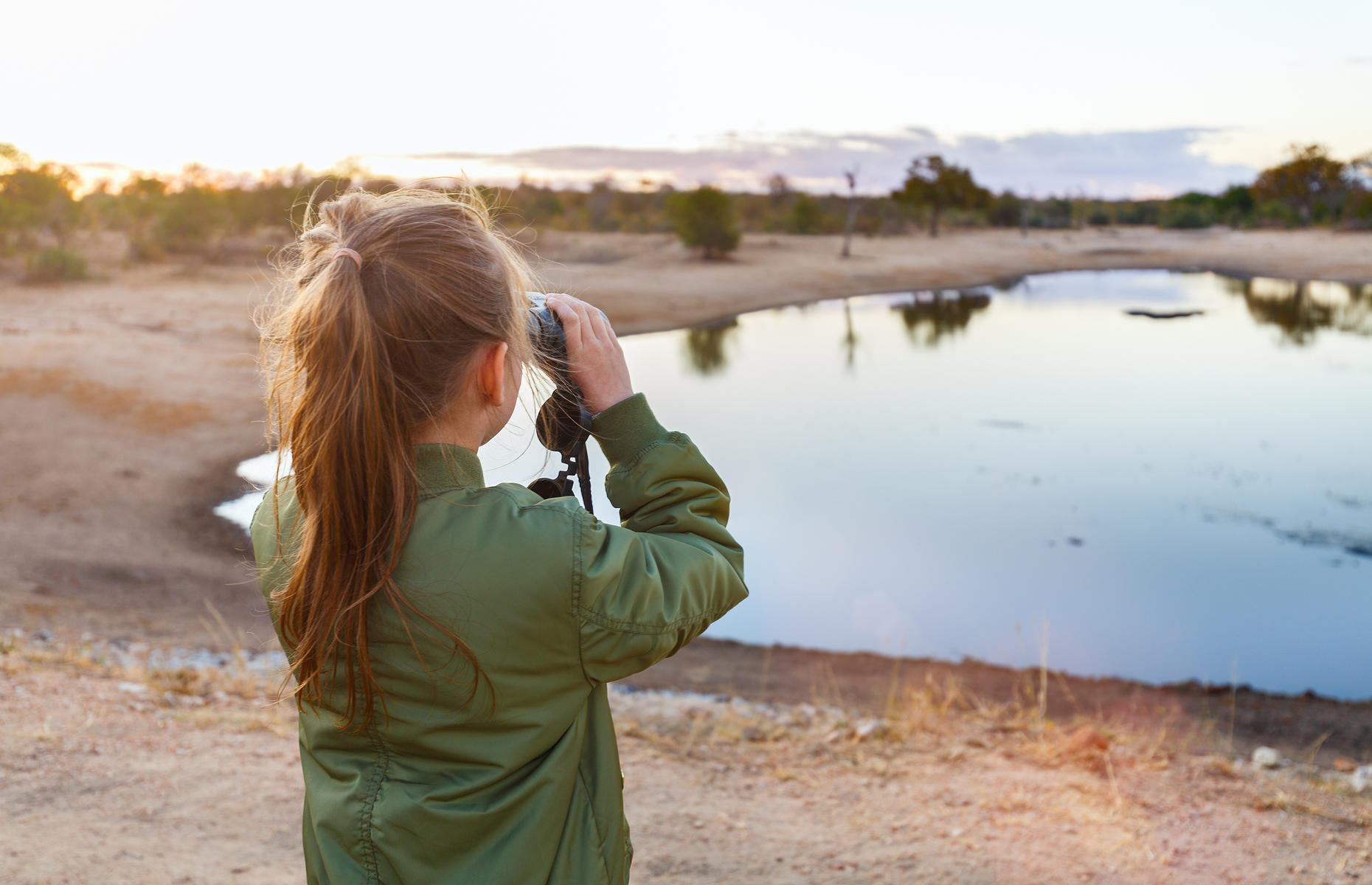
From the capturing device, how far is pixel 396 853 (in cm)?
101

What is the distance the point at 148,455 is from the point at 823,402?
9.63 metres

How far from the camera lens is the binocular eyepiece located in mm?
1085

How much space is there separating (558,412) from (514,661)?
0.32 metres

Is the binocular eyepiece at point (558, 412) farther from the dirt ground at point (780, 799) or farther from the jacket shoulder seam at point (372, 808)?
the dirt ground at point (780, 799)

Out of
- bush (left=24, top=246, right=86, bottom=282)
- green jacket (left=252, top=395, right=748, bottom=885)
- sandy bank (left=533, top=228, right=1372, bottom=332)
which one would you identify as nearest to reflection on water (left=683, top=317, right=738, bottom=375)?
sandy bank (left=533, top=228, right=1372, bottom=332)

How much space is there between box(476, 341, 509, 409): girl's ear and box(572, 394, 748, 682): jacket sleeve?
4.5 inches

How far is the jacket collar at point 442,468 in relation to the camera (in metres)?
0.98

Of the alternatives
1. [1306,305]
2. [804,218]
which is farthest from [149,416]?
[804,218]

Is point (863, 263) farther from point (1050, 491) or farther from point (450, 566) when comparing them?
point (450, 566)

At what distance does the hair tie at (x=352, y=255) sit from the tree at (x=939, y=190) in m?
48.1

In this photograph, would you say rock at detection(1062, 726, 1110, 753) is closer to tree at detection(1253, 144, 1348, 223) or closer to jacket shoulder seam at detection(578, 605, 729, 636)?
jacket shoulder seam at detection(578, 605, 729, 636)

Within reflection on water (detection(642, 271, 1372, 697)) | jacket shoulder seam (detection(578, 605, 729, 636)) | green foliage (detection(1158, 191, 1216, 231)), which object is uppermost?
green foliage (detection(1158, 191, 1216, 231))

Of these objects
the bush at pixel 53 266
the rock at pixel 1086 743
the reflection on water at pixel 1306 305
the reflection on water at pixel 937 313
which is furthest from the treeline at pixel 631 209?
the reflection on water at pixel 1306 305

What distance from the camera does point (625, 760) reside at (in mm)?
3682
